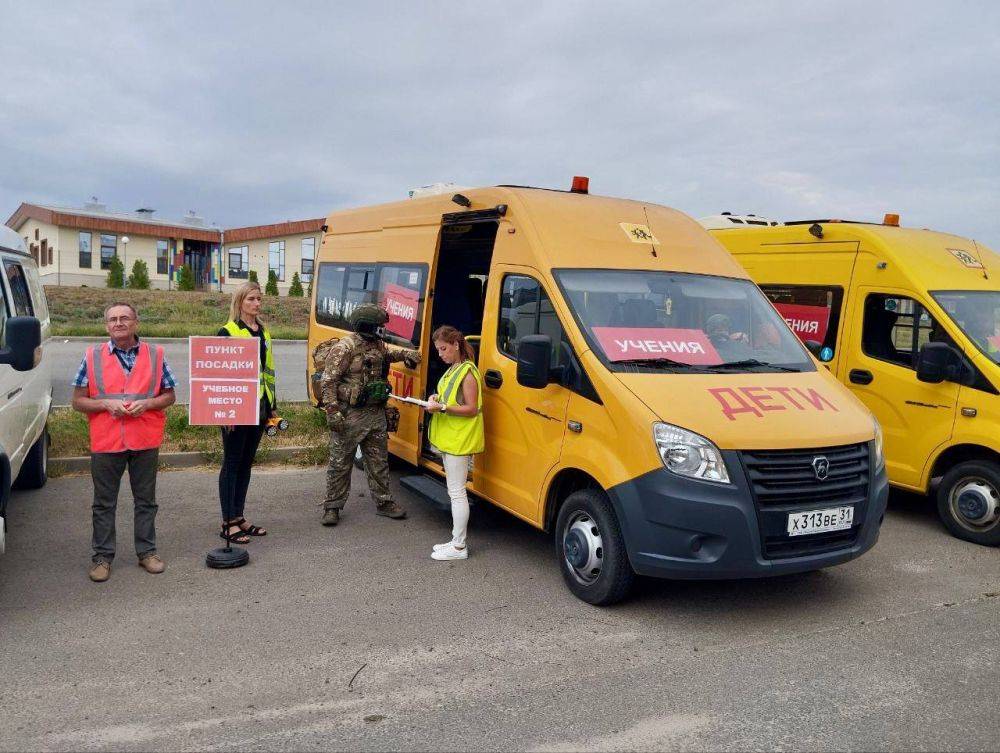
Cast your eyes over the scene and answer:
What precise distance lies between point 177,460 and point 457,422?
3866mm

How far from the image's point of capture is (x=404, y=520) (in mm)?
6715

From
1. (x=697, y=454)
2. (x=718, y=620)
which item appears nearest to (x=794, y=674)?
(x=718, y=620)

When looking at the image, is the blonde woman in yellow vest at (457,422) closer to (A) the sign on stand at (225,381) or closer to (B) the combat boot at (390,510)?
(B) the combat boot at (390,510)

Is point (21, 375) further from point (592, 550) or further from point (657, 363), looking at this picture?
point (657, 363)

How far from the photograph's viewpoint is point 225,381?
5371 millimetres

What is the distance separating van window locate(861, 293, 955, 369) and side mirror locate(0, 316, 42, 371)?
6475mm

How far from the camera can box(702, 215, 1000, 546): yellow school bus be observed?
6.42 m

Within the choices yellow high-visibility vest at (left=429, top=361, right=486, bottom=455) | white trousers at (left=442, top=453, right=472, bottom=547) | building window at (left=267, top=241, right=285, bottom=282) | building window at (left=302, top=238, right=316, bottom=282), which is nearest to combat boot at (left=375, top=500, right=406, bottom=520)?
white trousers at (left=442, top=453, right=472, bottom=547)

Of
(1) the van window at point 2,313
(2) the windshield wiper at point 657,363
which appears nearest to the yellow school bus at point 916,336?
(2) the windshield wiper at point 657,363

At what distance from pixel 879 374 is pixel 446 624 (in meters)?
4.65

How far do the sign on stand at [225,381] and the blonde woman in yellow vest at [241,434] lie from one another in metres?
0.26

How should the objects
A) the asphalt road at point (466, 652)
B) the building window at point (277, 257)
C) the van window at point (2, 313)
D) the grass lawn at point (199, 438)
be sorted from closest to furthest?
1. the asphalt road at point (466, 652)
2. the van window at point (2, 313)
3. the grass lawn at point (199, 438)
4. the building window at point (277, 257)

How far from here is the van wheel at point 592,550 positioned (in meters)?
4.76

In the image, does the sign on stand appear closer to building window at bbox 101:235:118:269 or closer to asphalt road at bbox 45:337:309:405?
asphalt road at bbox 45:337:309:405
